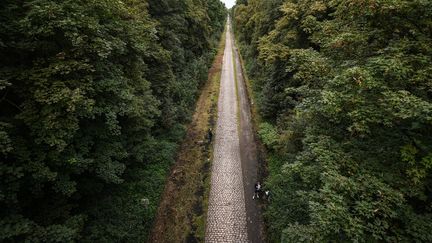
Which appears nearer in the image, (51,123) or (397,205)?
(397,205)

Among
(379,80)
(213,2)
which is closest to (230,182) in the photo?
(379,80)

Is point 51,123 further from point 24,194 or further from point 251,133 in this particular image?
point 251,133

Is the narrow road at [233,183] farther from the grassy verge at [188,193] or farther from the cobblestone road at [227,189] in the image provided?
the grassy verge at [188,193]

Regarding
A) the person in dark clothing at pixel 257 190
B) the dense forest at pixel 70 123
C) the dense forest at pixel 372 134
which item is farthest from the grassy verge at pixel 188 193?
the dense forest at pixel 372 134

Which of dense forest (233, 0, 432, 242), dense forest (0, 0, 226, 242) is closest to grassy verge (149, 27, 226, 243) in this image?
dense forest (0, 0, 226, 242)

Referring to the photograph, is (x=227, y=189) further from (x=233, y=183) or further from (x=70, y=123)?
(x=70, y=123)

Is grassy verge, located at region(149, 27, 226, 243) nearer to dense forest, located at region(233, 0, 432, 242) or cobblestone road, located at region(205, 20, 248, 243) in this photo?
cobblestone road, located at region(205, 20, 248, 243)
